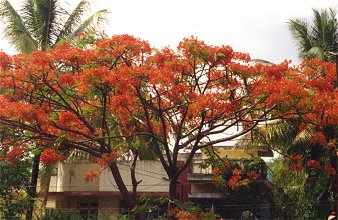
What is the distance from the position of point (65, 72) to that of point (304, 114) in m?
5.80

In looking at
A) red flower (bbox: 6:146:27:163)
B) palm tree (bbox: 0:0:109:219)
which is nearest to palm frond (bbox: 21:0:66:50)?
palm tree (bbox: 0:0:109:219)

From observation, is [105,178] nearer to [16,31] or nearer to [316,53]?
[16,31]

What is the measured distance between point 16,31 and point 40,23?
2.77 ft

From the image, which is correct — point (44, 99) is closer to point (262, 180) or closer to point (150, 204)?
point (150, 204)

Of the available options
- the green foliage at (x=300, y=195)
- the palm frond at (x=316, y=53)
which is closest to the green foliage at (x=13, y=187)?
the green foliage at (x=300, y=195)

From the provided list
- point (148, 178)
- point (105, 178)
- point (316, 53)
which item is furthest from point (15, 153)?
point (316, 53)

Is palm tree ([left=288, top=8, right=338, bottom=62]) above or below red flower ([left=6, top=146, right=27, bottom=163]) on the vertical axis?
above

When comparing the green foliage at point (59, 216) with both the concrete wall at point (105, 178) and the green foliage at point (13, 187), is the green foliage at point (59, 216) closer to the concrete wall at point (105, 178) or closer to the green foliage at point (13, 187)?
the green foliage at point (13, 187)

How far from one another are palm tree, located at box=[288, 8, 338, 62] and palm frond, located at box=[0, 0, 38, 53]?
336 inches

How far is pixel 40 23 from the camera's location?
1856 centimetres

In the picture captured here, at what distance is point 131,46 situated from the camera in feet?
42.2

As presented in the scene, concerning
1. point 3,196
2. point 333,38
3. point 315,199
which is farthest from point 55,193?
point 333,38

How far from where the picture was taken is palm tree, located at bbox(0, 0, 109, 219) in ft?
59.7

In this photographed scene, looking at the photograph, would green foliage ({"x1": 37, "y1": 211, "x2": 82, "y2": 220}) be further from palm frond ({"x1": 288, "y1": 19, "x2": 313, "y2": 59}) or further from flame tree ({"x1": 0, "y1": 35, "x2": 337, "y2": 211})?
palm frond ({"x1": 288, "y1": 19, "x2": 313, "y2": 59})
